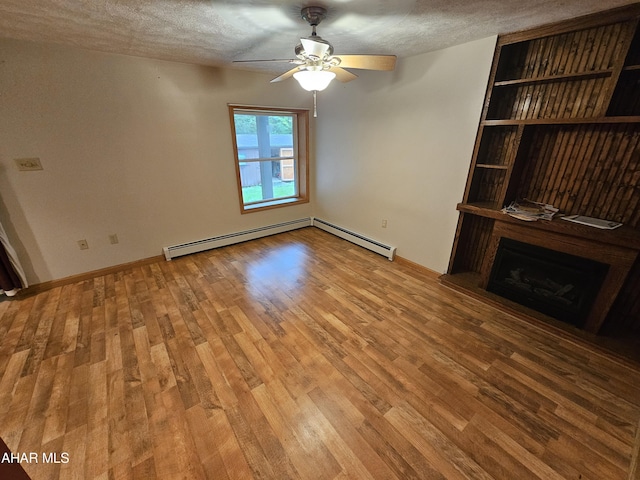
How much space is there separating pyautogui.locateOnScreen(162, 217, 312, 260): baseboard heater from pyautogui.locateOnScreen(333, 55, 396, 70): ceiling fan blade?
8.76 ft

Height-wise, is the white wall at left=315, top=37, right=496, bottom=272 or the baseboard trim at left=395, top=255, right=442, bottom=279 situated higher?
the white wall at left=315, top=37, right=496, bottom=272

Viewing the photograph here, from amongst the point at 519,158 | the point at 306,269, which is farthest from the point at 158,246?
the point at 519,158

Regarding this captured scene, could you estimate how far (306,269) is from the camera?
3.13m

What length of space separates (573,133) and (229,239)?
3836mm

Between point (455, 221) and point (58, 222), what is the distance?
4.09 m

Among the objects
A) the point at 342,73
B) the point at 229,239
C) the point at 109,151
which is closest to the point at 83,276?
the point at 109,151

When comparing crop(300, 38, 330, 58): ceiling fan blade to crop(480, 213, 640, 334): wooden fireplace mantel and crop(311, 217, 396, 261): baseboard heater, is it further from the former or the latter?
crop(311, 217, 396, 261): baseboard heater

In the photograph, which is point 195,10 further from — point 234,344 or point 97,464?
point 97,464

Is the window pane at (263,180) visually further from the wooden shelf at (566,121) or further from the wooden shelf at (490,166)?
the wooden shelf at (566,121)

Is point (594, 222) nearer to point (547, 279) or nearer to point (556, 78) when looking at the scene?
point (547, 279)

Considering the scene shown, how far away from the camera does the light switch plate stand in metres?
2.34

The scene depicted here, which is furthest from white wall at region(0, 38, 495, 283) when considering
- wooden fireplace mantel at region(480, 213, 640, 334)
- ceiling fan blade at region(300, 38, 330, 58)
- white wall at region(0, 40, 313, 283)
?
ceiling fan blade at region(300, 38, 330, 58)

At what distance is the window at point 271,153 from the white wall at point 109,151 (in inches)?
10.5

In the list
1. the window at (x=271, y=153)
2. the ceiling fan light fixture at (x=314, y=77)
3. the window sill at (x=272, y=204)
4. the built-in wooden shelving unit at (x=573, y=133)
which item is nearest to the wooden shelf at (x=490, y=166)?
the built-in wooden shelving unit at (x=573, y=133)
